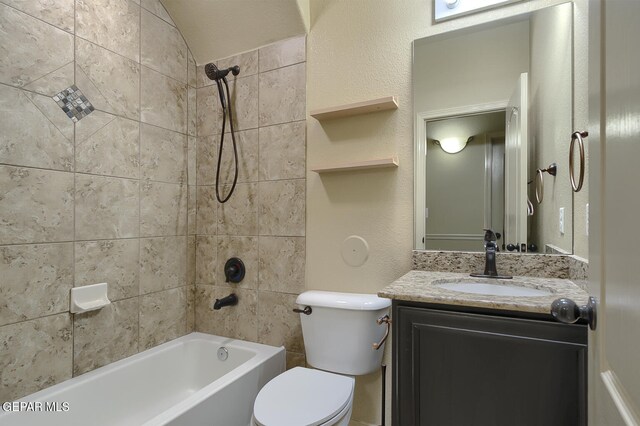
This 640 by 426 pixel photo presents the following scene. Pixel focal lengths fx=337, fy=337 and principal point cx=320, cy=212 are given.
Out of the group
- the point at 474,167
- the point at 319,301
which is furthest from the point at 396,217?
the point at 319,301

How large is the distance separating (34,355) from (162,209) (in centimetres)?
92

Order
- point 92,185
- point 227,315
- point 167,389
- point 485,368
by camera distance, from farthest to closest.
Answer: point 227,315 → point 167,389 → point 92,185 → point 485,368

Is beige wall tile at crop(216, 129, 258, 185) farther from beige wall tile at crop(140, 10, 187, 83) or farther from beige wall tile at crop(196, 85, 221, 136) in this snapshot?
beige wall tile at crop(140, 10, 187, 83)

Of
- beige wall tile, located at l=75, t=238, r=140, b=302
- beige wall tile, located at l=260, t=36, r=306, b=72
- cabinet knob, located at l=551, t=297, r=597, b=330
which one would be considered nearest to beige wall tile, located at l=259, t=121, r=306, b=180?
Answer: beige wall tile, located at l=260, t=36, r=306, b=72

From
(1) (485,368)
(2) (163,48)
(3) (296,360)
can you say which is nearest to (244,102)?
(2) (163,48)

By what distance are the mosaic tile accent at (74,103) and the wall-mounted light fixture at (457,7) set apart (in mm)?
1791

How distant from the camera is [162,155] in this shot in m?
2.08

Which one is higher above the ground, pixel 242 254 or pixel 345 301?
pixel 242 254

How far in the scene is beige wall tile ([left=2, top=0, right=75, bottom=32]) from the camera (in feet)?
4.79

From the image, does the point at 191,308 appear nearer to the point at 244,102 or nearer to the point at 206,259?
the point at 206,259

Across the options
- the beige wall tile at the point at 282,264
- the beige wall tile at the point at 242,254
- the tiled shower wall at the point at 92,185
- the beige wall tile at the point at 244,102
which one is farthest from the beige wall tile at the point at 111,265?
the beige wall tile at the point at 244,102

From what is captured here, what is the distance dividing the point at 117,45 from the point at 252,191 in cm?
106

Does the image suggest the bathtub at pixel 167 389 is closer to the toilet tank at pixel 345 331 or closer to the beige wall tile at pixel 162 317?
the beige wall tile at pixel 162 317

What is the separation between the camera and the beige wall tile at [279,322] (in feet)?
6.48
